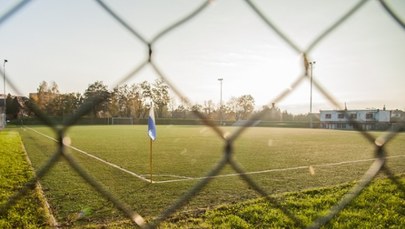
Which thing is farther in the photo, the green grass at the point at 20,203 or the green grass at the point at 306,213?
the green grass at the point at 20,203

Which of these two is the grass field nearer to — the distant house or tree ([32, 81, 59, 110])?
Result: the distant house

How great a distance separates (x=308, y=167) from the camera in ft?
27.9

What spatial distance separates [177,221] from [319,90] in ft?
10.2

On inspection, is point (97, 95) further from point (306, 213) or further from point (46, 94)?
point (306, 213)

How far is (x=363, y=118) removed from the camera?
28422mm

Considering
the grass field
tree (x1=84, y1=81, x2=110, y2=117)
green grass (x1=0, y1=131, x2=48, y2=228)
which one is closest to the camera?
tree (x1=84, y1=81, x2=110, y2=117)

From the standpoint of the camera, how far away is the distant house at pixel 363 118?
1.17 m

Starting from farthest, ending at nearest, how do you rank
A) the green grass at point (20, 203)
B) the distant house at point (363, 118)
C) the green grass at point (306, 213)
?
the green grass at point (20, 203)
the green grass at point (306, 213)
the distant house at point (363, 118)

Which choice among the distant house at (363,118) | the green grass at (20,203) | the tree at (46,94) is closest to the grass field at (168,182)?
the green grass at (20,203)

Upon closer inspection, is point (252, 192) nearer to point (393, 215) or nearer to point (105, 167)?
point (393, 215)

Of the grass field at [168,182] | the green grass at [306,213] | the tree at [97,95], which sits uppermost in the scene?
the tree at [97,95]

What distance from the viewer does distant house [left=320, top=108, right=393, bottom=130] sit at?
3.84 feet

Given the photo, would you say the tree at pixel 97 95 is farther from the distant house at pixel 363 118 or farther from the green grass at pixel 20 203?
the green grass at pixel 20 203

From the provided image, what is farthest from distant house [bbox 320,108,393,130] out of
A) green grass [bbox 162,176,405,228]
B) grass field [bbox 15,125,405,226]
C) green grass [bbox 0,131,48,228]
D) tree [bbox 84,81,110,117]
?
green grass [bbox 0,131,48,228]
